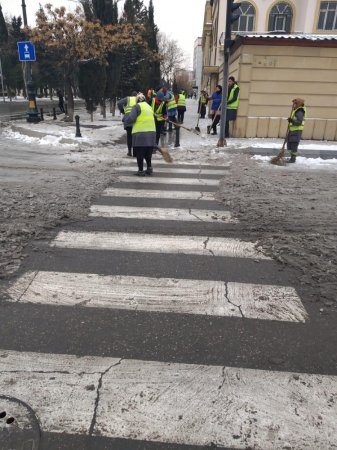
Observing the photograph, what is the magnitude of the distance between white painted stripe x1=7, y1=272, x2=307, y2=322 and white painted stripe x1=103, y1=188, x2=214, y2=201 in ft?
10.9

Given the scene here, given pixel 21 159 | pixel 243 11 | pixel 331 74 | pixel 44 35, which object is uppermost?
pixel 243 11

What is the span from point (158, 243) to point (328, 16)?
122 ft

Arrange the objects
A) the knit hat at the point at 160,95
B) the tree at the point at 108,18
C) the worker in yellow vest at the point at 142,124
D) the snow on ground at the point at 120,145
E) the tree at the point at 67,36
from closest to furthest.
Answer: the worker in yellow vest at the point at 142,124 < the snow on ground at the point at 120,145 < the knit hat at the point at 160,95 < the tree at the point at 67,36 < the tree at the point at 108,18

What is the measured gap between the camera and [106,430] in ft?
7.48

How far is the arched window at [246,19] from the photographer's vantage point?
112 ft

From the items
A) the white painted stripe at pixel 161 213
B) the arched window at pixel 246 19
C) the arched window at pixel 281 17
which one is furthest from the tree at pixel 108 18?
the arched window at pixel 281 17

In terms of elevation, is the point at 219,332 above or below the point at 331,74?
below

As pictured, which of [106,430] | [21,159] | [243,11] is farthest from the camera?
[243,11]

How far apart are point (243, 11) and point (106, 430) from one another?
38.5 m

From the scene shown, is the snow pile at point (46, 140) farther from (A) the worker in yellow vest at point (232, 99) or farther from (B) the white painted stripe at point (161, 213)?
(B) the white painted stripe at point (161, 213)

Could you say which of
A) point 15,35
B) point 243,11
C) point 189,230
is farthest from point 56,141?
point 15,35

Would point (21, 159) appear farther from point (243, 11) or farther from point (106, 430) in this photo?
point (243, 11)

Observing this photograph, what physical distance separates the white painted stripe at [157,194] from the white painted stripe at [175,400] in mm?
4626

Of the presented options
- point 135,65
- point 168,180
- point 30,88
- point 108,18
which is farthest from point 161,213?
point 135,65
